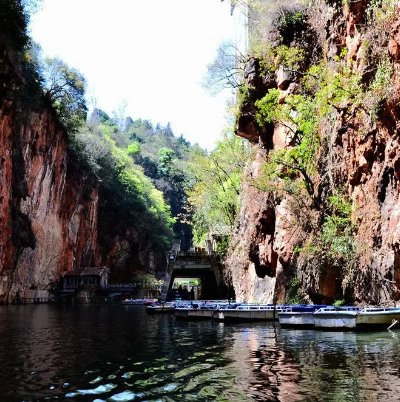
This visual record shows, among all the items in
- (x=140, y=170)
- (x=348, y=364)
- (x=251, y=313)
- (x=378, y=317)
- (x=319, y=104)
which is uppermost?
(x=140, y=170)

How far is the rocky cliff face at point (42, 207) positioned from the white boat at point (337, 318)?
1380 inches

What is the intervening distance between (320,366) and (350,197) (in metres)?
13.2

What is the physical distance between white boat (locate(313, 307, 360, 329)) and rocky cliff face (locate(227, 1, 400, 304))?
5.15 feet

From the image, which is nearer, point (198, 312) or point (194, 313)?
point (198, 312)

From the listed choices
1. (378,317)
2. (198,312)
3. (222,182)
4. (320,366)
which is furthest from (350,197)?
(222,182)

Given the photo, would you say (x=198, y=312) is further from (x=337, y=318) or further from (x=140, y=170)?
(x=140, y=170)

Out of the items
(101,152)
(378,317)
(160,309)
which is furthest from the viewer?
(101,152)

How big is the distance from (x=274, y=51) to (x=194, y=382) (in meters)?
25.7

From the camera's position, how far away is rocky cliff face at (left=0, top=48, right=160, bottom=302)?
47438mm

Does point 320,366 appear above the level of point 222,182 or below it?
below

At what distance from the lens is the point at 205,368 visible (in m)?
12.0

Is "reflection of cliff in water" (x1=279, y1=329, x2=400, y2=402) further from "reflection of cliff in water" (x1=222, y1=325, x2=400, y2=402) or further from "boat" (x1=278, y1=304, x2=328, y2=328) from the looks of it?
"boat" (x1=278, y1=304, x2=328, y2=328)

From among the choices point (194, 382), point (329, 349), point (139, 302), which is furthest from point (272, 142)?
point (139, 302)

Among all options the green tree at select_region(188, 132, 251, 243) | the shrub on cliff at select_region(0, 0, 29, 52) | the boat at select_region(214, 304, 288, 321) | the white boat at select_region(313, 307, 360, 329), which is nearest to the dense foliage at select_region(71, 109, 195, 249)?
the shrub on cliff at select_region(0, 0, 29, 52)
